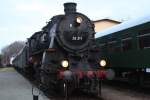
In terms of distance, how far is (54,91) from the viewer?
16.7 meters

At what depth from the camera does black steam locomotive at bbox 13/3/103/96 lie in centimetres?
1474

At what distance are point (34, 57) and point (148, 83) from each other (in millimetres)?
5989

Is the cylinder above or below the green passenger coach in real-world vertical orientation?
above

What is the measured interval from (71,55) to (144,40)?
3.33 m

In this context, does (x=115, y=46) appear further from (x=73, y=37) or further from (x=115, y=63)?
→ (x=73, y=37)

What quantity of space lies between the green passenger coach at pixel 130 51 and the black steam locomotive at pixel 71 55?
0.69 m

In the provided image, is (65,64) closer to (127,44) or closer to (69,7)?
(69,7)

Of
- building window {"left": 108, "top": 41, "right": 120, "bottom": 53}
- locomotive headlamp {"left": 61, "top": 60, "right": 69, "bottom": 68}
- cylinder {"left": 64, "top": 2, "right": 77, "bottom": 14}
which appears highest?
cylinder {"left": 64, "top": 2, "right": 77, "bottom": 14}

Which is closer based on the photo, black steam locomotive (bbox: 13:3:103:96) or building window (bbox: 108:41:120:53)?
black steam locomotive (bbox: 13:3:103:96)

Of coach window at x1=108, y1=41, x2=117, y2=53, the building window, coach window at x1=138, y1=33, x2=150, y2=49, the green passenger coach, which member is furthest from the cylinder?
coach window at x1=108, y1=41, x2=117, y2=53

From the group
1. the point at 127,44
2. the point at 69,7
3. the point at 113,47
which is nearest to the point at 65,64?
the point at 69,7

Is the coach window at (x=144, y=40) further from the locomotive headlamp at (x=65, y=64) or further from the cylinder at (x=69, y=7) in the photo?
the locomotive headlamp at (x=65, y=64)

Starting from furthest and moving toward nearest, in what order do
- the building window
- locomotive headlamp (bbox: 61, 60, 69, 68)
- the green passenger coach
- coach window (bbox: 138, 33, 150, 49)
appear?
1. the building window
2. the green passenger coach
3. coach window (bbox: 138, 33, 150, 49)
4. locomotive headlamp (bbox: 61, 60, 69, 68)

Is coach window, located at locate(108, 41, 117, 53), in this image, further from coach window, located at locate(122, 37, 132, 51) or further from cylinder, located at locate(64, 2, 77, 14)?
cylinder, located at locate(64, 2, 77, 14)
